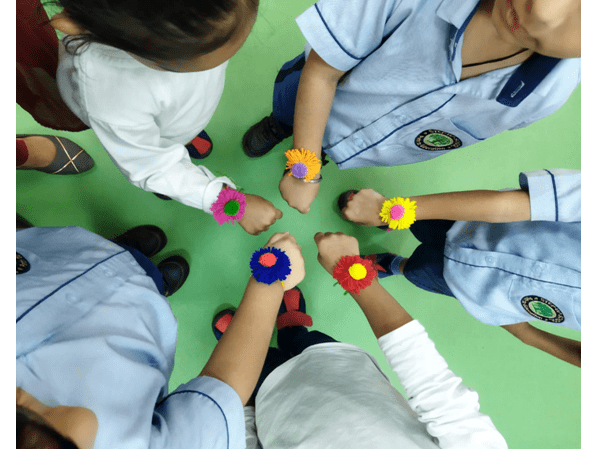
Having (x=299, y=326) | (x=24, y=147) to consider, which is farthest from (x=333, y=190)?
(x=24, y=147)

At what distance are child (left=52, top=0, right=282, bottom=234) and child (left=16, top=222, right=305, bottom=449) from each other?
20cm

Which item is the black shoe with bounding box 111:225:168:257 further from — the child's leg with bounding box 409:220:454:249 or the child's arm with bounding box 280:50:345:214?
the child's leg with bounding box 409:220:454:249

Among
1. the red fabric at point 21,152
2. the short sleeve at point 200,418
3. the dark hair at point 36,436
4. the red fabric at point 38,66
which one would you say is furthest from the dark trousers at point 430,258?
the red fabric at point 21,152

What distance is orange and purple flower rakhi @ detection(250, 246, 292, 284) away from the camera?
2.42 feet

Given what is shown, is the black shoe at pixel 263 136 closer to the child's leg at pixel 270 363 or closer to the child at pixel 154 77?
the child at pixel 154 77

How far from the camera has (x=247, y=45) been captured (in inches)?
47.6

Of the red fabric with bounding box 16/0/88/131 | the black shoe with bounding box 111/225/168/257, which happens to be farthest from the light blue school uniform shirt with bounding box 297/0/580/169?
the black shoe with bounding box 111/225/168/257

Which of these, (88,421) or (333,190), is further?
(333,190)

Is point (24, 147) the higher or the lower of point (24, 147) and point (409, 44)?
the lower

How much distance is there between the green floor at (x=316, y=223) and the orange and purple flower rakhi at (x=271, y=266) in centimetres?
44

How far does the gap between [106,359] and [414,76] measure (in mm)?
698

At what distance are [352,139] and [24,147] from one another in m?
0.95

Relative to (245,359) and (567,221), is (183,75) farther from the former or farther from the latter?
(567,221)

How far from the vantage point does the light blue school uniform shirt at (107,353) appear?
17.2 inches
